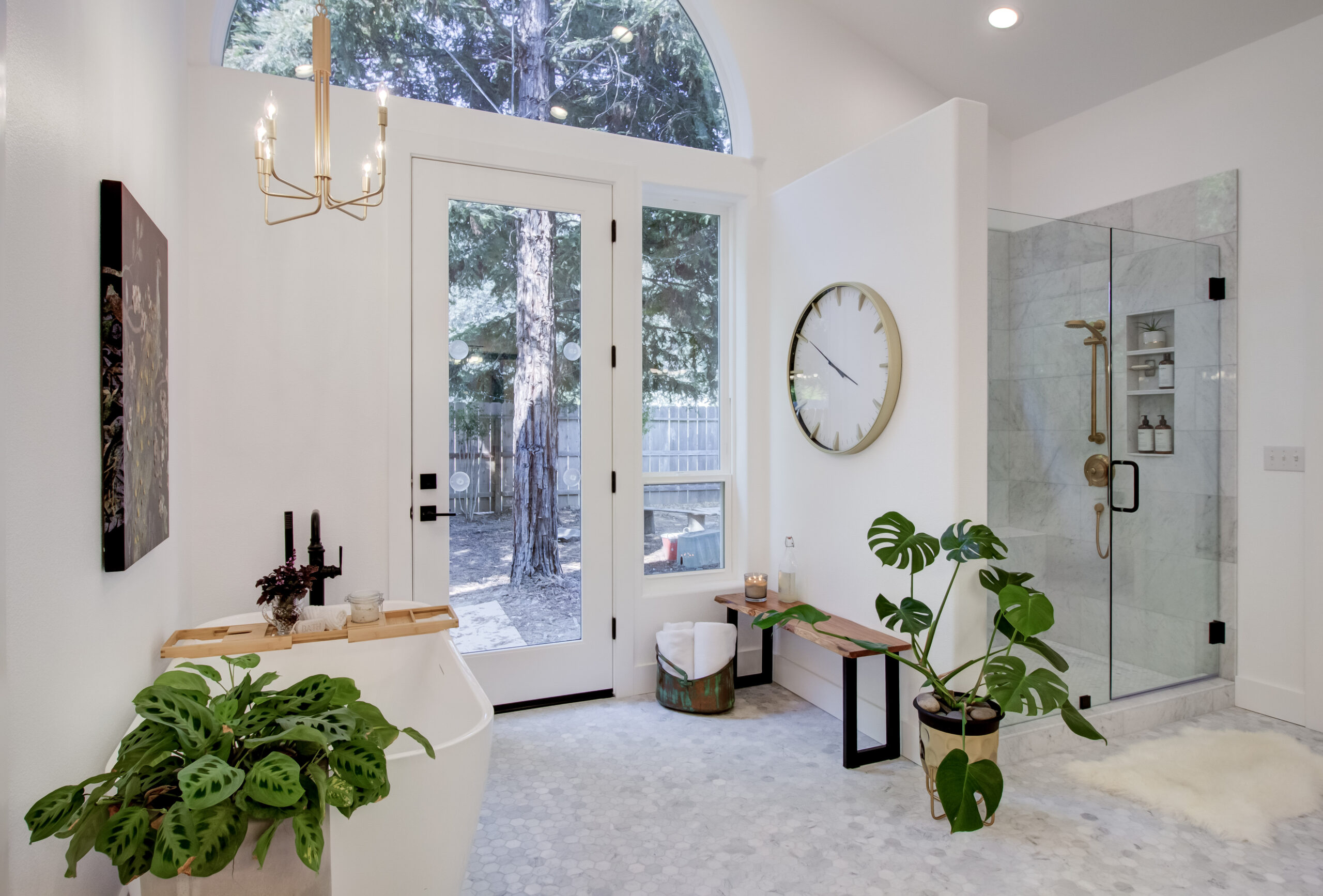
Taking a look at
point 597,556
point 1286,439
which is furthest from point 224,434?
point 1286,439

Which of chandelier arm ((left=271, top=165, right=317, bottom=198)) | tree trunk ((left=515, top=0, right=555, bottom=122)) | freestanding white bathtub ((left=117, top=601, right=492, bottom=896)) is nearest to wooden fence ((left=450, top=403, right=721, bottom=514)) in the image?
chandelier arm ((left=271, top=165, right=317, bottom=198))

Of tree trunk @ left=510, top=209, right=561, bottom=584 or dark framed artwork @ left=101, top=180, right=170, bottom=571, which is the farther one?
tree trunk @ left=510, top=209, right=561, bottom=584

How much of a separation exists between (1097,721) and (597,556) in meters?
2.02

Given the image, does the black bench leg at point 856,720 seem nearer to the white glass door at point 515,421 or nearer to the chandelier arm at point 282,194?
the white glass door at point 515,421

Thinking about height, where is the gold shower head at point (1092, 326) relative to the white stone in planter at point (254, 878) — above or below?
above

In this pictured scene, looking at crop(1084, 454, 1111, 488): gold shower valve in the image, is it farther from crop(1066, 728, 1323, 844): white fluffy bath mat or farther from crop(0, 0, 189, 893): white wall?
crop(0, 0, 189, 893): white wall

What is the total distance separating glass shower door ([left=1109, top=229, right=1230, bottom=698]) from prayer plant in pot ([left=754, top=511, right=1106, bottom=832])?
29.5 inches

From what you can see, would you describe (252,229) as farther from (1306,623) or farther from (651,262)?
(1306,623)

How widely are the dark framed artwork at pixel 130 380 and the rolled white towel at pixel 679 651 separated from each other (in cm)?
186

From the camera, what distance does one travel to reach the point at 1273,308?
10.1 ft

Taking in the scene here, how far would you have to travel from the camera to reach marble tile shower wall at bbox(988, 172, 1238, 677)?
9.25 feet

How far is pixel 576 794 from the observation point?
2.43 meters

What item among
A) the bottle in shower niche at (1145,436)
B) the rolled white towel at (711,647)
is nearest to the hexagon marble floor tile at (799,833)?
the rolled white towel at (711,647)

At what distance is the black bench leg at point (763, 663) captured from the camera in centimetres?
349
